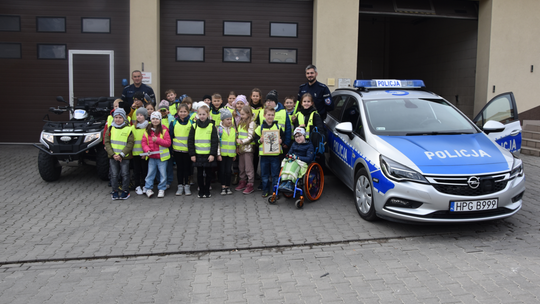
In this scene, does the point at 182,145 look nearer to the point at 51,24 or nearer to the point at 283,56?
the point at 283,56

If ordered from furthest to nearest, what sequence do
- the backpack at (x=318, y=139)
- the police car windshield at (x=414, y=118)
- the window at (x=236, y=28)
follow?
1. the window at (x=236, y=28)
2. the backpack at (x=318, y=139)
3. the police car windshield at (x=414, y=118)

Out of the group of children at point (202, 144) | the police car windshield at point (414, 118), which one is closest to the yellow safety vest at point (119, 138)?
the group of children at point (202, 144)

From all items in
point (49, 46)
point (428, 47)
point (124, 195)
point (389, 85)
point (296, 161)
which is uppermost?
point (428, 47)

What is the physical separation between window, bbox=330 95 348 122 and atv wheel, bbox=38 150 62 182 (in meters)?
4.88

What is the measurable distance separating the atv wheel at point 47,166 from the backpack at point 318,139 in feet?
14.7

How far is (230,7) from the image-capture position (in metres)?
11.5

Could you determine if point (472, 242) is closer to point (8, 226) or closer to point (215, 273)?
point (215, 273)

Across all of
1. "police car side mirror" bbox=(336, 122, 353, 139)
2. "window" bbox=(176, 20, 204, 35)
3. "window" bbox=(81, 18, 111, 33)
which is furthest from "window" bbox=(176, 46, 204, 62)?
"police car side mirror" bbox=(336, 122, 353, 139)

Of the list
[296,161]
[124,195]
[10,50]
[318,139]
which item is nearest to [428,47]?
[318,139]

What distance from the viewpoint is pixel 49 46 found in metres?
11.1

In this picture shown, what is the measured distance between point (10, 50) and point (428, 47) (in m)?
13.7

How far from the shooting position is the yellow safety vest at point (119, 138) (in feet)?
22.1

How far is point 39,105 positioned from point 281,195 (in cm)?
765

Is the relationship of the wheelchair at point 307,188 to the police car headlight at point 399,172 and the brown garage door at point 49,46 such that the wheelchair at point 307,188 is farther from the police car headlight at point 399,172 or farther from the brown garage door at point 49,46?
the brown garage door at point 49,46
